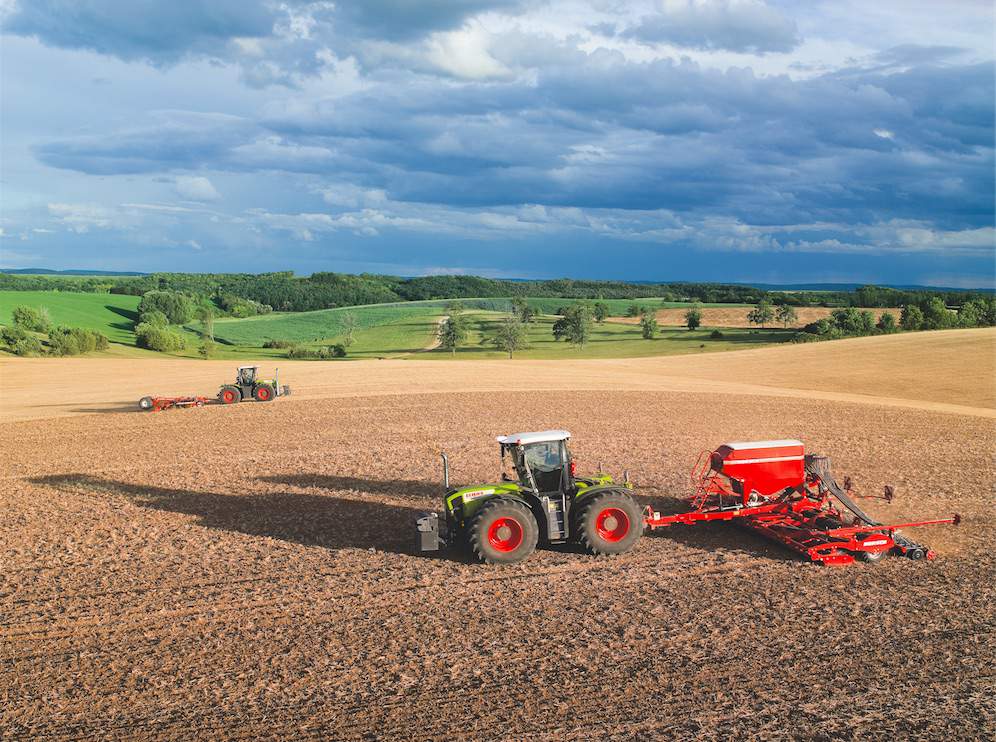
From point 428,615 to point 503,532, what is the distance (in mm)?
2382

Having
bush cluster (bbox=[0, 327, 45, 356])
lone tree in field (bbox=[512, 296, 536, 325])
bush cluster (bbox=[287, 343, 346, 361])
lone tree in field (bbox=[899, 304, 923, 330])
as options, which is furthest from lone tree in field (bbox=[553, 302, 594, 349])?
bush cluster (bbox=[0, 327, 45, 356])

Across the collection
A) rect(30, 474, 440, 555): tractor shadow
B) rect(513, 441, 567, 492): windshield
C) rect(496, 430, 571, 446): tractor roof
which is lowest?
rect(30, 474, 440, 555): tractor shadow

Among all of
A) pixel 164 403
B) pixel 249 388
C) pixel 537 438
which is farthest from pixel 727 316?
pixel 537 438

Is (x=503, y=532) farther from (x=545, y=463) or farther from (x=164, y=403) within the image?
(x=164, y=403)

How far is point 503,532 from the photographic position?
13656 millimetres

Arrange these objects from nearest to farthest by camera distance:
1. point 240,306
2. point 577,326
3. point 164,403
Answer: point 164,403
point 577,326
point 240,306

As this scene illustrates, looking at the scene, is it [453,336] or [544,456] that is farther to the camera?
[453,336]

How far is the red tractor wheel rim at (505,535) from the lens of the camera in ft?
44.5

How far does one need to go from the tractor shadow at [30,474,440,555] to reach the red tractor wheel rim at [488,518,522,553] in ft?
5.94

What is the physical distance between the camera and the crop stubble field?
8.95 meters

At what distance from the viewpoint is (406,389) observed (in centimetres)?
4216

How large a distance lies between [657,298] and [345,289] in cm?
5988

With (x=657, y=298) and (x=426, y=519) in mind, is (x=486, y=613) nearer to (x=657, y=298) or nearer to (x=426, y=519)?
(x=426, y=519)

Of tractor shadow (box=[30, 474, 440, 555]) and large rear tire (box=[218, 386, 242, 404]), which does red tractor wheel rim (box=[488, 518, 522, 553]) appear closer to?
tractor shadow (box=[30, 474, 440, 555])
